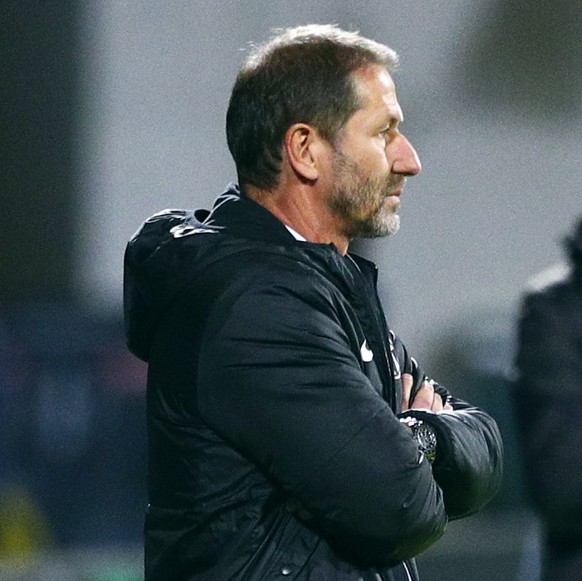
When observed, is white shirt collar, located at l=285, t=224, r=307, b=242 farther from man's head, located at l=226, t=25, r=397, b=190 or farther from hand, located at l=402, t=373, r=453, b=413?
hand, located at l=402, t=373, r=453, b=413

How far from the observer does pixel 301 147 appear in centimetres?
203

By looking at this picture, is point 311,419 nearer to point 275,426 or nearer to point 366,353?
point 275,426

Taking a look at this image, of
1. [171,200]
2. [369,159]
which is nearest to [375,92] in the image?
[369,159]

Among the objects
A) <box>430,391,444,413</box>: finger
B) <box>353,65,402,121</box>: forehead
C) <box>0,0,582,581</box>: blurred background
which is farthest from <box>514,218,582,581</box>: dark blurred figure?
<box>0,0,582,581</box>: blurred background

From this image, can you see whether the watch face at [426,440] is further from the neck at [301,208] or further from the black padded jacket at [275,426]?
the neck at [301,208]

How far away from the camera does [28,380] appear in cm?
486

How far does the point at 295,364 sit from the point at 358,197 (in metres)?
0.34

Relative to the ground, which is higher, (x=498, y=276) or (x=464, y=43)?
(x=464, y=43)

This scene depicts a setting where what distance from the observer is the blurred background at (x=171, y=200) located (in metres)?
4.91

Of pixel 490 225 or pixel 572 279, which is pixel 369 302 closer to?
pixel 572 279

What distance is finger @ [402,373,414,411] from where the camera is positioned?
213 cm

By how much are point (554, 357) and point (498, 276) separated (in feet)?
9.59

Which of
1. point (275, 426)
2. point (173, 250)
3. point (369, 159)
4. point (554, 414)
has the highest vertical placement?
point (369, 159)

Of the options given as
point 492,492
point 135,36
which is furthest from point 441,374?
point 492,492
